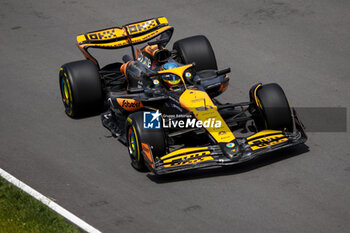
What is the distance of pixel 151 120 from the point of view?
37.6 ft

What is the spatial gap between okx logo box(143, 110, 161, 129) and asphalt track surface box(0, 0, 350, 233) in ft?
2.85

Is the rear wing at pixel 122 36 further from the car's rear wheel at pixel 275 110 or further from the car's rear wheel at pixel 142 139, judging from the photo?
the car's rear wheel at pixel 275 110

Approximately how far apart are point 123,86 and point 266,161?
394cm

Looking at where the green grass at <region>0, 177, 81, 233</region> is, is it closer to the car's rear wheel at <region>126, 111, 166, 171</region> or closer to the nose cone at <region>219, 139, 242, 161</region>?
the car's rear wheel at <region>126, 111, 166, 171</region>

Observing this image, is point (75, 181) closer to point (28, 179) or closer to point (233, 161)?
point (28, 179)

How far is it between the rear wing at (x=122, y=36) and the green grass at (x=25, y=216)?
4.04 m

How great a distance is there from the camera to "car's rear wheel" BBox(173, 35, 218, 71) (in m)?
14.4

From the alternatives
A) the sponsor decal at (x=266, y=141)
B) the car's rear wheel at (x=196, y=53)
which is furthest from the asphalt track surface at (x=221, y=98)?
the car's rear wheel at (x=196, y=53)

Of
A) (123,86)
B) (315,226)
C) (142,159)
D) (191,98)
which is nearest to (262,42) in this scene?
(123,86)

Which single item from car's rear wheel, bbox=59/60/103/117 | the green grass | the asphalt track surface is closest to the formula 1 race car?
car's rear wheel, bbox=59/60/103/117

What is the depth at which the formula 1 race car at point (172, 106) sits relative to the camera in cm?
1120

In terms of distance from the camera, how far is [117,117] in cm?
1338

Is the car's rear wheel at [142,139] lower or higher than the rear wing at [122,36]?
lower

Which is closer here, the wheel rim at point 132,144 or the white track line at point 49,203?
the white track line at point 49,203
